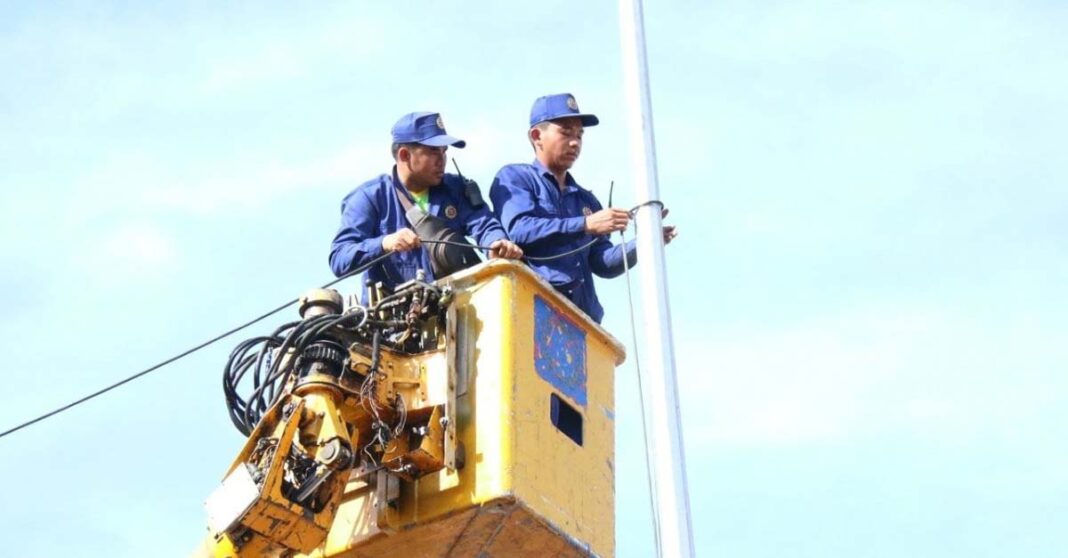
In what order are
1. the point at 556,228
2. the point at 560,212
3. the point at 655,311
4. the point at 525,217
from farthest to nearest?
the point at 560,212 < the point at 525,217 < the point at 556,228 < the point at 655,311

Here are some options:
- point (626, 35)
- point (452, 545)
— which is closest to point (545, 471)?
point (452, 545)

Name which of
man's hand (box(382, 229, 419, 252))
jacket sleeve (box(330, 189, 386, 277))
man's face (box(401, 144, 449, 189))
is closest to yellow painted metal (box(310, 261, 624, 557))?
man's hand (box(382, 229, 419, 252))

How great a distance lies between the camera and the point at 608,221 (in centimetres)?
1286

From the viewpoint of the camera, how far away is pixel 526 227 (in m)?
13.2

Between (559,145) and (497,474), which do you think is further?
(559,145)

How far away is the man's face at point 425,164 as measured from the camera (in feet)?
44.3

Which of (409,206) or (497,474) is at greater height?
(409,206)

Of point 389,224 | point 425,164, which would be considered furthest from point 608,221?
point 389,224

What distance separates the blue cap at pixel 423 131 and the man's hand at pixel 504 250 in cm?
102

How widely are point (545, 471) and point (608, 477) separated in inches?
33.0

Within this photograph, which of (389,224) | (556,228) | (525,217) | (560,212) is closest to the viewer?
(556,228)

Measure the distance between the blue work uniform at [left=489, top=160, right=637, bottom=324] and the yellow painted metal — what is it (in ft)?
1.99

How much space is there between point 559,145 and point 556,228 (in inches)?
35.9

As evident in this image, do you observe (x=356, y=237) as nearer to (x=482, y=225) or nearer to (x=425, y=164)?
(x=425, y=164)
